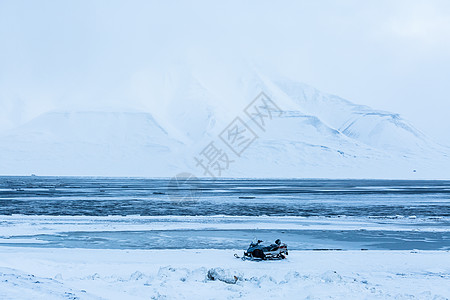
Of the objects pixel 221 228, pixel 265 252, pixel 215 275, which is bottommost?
pixel 215 275

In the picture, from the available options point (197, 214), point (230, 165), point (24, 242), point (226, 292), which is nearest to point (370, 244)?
point (226, 292)

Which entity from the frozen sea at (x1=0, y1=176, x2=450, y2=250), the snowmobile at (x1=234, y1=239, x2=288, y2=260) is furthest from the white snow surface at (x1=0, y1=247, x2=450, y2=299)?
Result: the frozen sea at (x1=0, y1=176, x2=450, y2=250)

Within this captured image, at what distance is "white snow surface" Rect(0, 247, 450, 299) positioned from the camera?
514 inches

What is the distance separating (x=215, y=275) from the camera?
50.0ft

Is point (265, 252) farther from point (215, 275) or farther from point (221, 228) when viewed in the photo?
point (221, 228)

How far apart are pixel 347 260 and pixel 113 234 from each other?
39.9ft

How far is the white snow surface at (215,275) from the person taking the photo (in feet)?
42.8

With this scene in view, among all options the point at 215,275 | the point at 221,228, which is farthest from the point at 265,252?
the point at 221,228

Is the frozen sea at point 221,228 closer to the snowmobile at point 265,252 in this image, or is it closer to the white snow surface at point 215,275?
the white snow surface at point 215,275

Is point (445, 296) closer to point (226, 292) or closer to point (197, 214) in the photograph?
point (226, 292)

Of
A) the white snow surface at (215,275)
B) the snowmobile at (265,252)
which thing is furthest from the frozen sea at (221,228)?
the snowmobile at (265,252)

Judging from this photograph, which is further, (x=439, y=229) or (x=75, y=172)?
(x=75, y=172)

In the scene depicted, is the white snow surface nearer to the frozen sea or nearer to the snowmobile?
the snowmobile

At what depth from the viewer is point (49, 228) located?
96.2 feet
